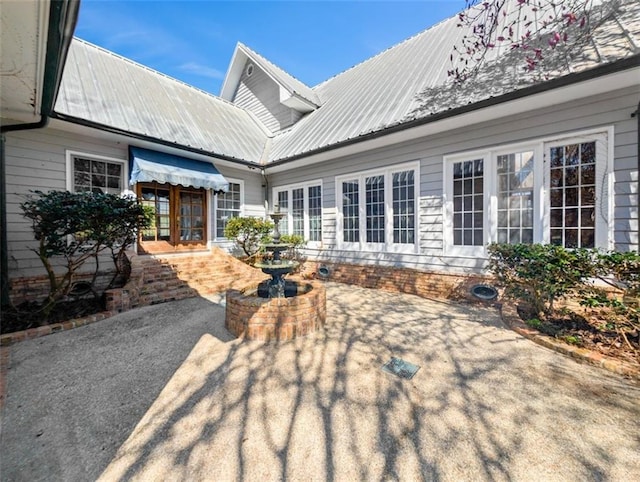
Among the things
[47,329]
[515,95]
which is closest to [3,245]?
[47,329]

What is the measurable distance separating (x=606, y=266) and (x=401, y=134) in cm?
485

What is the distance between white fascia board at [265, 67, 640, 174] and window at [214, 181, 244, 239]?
3639 millimetres

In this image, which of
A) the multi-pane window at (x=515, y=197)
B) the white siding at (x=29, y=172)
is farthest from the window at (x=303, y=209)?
the white siding at (x=29, y=172)

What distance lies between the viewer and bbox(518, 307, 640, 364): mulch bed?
352 centimetres

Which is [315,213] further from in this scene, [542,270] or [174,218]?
[542,270]

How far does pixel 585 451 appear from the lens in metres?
2.10

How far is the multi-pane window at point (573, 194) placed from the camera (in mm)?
5059

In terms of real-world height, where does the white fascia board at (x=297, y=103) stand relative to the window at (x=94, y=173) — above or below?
above

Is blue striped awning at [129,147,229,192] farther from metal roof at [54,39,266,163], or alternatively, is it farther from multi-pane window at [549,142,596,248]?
multi-pane window at [549,142,596,248]

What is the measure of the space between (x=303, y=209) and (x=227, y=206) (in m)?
2.91

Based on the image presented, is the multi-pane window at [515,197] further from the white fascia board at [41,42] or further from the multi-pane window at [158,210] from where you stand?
the multi-pane window at [158,210]

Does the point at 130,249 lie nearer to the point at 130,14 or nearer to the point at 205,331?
the point at 205,331

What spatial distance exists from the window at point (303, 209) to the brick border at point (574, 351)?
6.34 metres

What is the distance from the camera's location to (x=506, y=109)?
5.54 m
